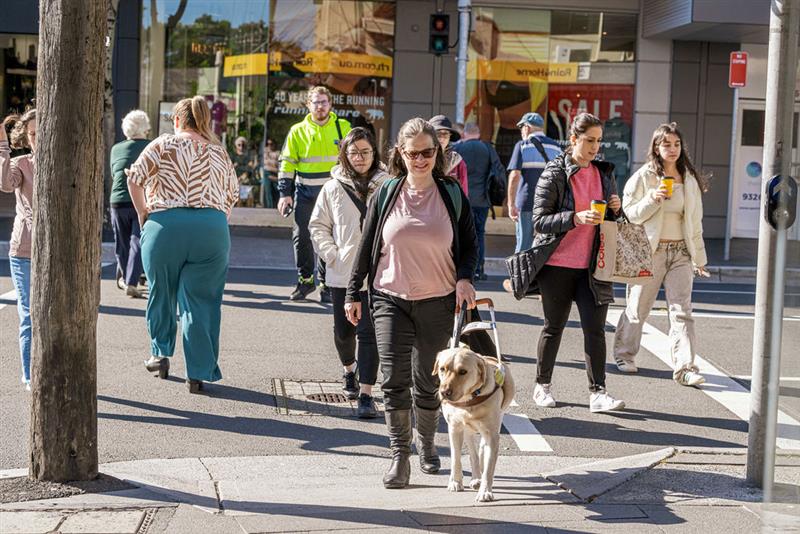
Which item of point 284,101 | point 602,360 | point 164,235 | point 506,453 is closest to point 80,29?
point 164,235

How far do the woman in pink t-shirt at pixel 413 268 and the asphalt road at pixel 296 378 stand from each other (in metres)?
0.91

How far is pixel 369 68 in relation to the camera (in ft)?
65.9

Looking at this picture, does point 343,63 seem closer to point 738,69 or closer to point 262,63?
point 262,63

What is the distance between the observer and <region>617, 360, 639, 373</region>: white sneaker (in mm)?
9656

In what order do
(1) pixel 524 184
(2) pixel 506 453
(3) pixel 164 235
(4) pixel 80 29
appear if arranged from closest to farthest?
(4) pixel 80 29 → (2) pixel 506 453 → (3) pixel 164 235 → (1) pixel 524 184

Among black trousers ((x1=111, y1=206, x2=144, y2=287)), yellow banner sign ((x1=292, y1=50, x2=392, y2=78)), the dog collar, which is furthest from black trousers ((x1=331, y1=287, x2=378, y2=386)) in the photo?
yellow banner sign ((x1=292, y1=50, x2=392, y2=78))

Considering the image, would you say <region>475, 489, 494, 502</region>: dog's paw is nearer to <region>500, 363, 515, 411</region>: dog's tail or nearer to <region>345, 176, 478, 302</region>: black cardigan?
<region>500, 363, 515, 411</region>: dog's tail

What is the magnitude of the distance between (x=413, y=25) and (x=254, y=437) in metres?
13.7

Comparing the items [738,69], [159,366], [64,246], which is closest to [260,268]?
[159,366]

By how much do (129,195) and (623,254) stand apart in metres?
5.83

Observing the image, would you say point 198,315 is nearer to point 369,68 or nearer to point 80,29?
point 80,29

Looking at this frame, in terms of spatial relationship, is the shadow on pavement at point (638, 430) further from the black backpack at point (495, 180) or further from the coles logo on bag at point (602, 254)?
the black backpack at point (495, 180)

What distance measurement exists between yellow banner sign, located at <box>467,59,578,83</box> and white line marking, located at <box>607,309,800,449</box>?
9.17 meters

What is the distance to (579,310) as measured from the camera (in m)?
8.02
